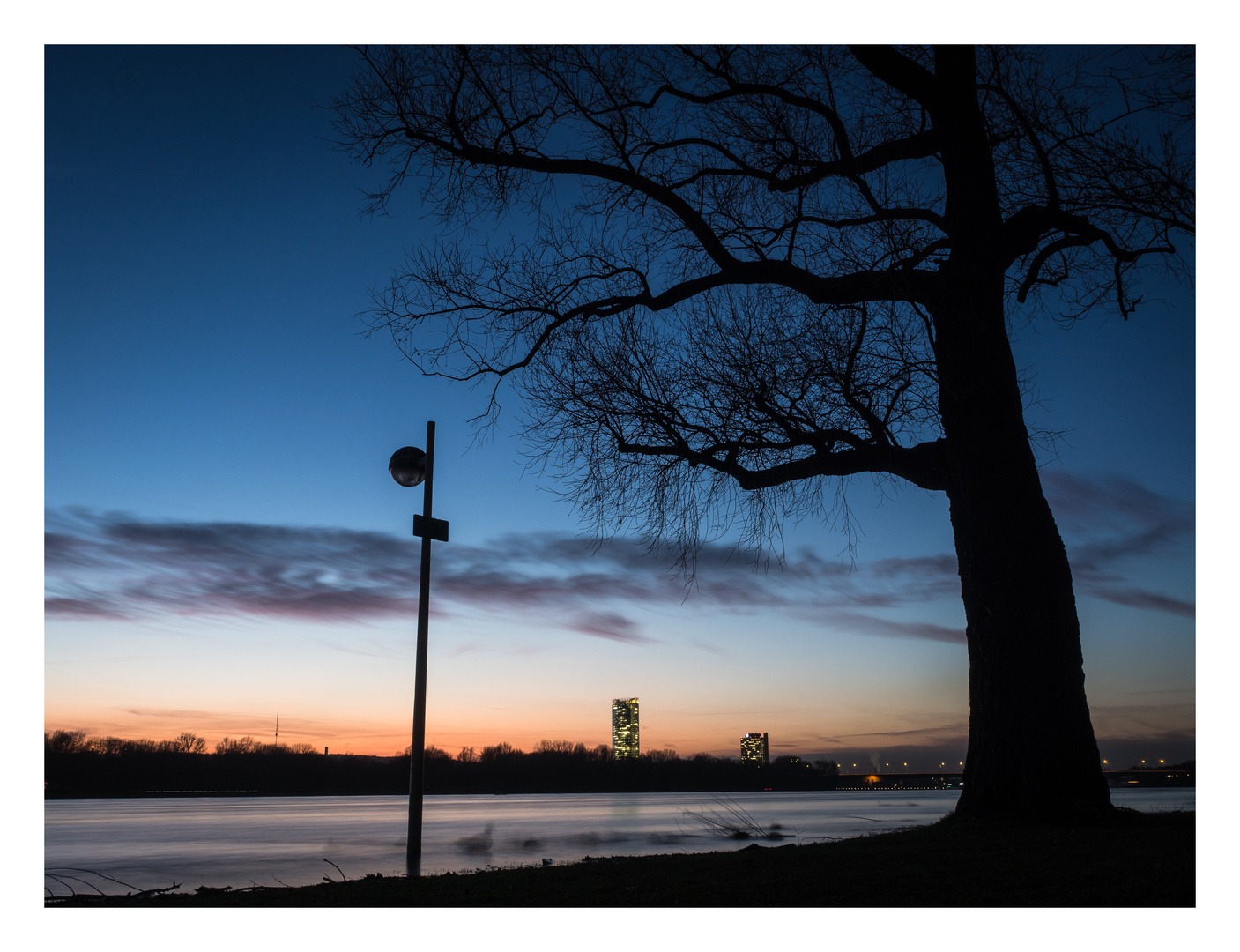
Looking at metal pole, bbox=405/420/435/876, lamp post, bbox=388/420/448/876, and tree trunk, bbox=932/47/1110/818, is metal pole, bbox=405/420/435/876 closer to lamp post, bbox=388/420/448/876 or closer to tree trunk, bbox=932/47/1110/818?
lamp post, bbox=388/420/448/876

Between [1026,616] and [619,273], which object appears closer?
[1026,616]

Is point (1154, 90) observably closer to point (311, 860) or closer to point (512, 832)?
point (311, 860)

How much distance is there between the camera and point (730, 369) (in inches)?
414

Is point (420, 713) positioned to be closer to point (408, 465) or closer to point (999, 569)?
point (408, 465)

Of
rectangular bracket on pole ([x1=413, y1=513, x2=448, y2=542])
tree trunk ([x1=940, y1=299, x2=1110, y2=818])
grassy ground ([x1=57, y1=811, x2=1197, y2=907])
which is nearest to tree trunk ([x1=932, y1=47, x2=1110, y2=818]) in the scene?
tree trunk ([x1=940, y1=299, x2=1110, y2=818])

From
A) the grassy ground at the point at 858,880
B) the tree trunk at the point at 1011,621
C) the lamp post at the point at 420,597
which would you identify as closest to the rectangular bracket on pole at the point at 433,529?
the lamp post at the point at 420,597

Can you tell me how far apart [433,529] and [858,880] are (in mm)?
4857

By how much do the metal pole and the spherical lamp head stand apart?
0.12 meters

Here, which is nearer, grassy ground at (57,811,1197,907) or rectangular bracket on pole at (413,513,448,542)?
grassy ground at (57,811,1197,907)

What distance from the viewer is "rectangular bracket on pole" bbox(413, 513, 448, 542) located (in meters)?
8.70

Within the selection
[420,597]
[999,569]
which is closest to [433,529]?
[420,597]
